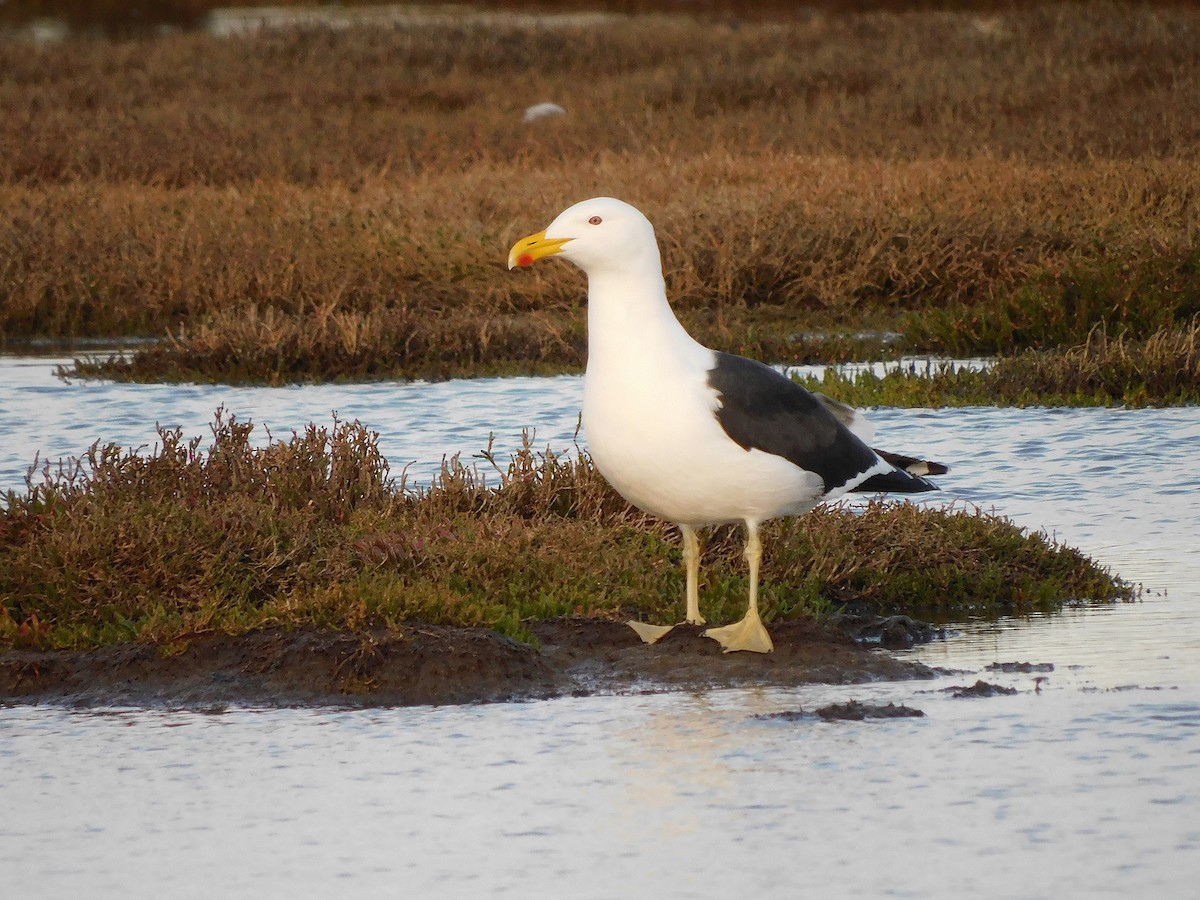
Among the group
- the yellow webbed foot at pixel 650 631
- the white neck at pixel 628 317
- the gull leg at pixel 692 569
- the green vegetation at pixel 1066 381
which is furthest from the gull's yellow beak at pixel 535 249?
the green vegetation at pixel 1066 381

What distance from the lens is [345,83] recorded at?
1193 inches

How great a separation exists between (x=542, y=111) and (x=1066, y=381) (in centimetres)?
1593

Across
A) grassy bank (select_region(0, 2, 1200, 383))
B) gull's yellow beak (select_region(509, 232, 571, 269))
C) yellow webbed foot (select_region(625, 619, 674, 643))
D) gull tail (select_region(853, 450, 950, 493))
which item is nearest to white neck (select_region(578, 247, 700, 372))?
gull's yellow beak (select_region(509, 232, 571, 269))

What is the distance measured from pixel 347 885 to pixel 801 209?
40.4 ft

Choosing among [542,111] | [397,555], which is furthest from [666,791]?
[542,111]

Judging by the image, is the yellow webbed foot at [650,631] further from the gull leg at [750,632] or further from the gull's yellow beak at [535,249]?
the gull's yellow beak at [535,249]

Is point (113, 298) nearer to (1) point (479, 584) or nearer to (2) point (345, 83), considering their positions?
(1) point (479, 584)

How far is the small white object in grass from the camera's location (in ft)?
87.8

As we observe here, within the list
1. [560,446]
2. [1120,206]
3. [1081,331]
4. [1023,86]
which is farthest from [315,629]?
[1023,86]

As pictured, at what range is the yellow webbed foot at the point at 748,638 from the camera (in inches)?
264

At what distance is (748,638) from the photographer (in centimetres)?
670

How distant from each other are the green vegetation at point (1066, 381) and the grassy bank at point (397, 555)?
3.63m

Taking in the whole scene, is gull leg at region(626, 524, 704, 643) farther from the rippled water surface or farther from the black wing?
the rippled water surface

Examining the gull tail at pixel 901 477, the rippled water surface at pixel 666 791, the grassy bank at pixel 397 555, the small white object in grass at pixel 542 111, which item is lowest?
the rippled water surface at pixel 666 791
